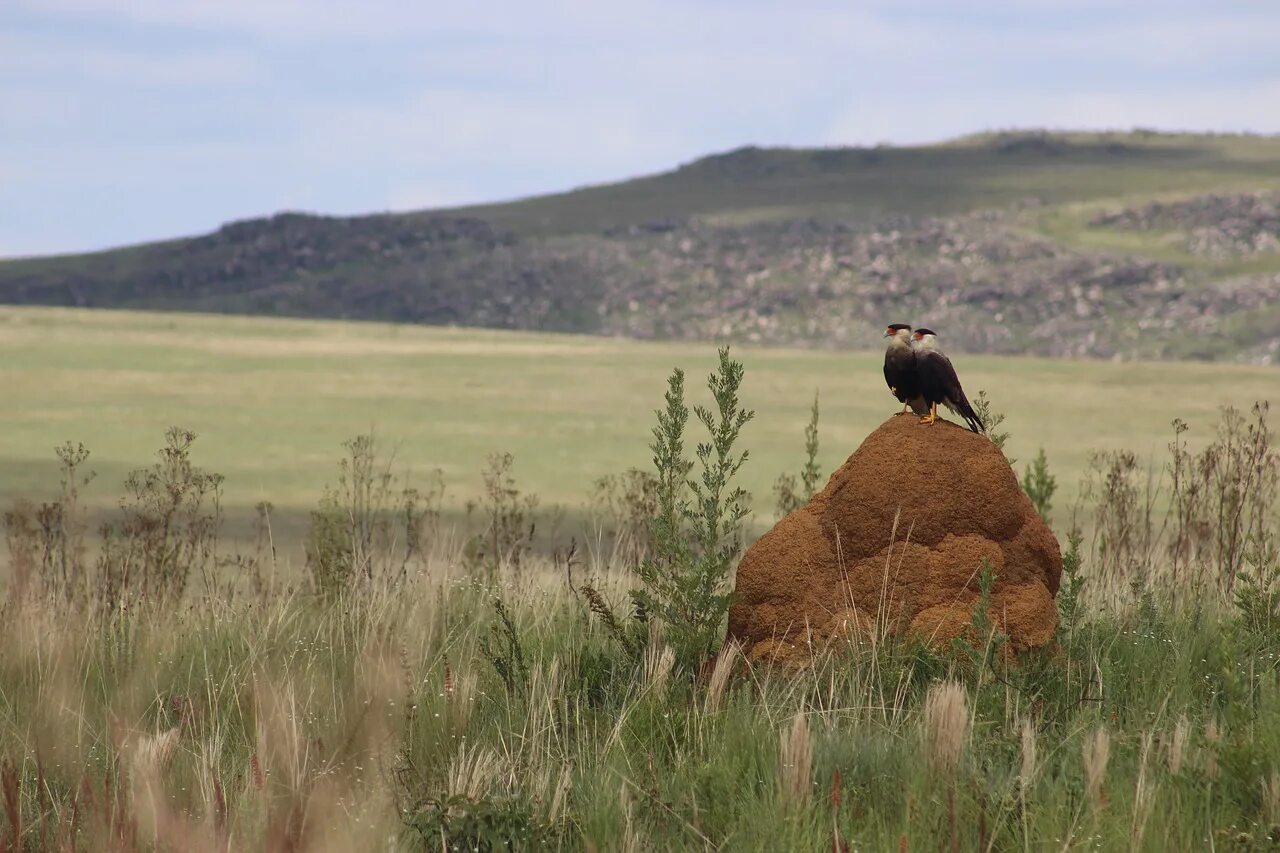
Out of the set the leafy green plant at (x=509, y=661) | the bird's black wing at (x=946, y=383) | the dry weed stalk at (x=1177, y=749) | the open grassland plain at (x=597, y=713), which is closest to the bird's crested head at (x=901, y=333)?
the bird's black wing at (x=946, y=383)

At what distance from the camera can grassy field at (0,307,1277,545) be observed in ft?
66.4

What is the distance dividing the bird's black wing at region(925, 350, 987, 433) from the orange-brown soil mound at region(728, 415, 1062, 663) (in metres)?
0.12

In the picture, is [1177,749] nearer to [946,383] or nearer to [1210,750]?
[1210,750]

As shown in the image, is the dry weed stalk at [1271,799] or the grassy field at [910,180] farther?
the grassy field at [910,180]

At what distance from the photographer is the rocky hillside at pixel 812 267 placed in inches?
2116

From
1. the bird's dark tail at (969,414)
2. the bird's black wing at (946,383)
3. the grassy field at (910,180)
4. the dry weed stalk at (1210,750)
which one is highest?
the grassy field at (910,180)

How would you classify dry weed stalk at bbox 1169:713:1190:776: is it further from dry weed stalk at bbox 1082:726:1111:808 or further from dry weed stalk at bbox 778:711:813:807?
dry weed stalk at bbox 778:711:813:807

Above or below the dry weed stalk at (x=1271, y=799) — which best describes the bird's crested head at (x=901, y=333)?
above

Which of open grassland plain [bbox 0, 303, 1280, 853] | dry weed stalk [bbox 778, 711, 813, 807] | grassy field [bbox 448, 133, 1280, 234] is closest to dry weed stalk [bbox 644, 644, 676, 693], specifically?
open grassland plain [bbox 0, 303, 1280, 853]

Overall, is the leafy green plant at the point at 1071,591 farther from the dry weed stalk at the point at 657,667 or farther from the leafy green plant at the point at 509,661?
the leafy green plant at the point at 509,661

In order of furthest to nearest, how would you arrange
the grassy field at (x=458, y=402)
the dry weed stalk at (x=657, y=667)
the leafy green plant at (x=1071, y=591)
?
the grassy field at (x=458, y=402), the leafy green plant at (x=1071, y=591), the dry weed stalk at (x=657, y=667)

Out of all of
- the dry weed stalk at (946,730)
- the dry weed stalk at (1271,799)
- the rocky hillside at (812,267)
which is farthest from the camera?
the rocky hillside at (812,267)

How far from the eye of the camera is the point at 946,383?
636 cm

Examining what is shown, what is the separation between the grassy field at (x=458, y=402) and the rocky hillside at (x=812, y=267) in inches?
633
